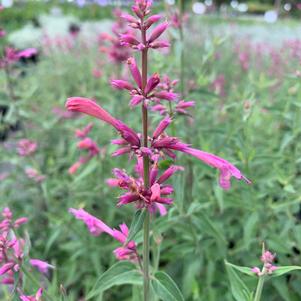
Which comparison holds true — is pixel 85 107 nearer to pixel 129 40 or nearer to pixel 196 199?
pixel 129 40

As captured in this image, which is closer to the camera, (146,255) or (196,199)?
(146,255)

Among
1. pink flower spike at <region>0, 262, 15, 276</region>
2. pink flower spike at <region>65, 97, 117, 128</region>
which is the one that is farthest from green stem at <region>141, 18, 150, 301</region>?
pink flower spike at <region>0, 262, 15, 276</region>

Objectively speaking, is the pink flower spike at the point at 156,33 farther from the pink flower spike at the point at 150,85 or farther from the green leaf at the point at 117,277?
the green leaf at the point at 117,277

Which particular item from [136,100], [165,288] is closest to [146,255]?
[165,288]

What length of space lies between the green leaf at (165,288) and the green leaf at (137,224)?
0.94 feet

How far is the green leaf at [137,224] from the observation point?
1347mm

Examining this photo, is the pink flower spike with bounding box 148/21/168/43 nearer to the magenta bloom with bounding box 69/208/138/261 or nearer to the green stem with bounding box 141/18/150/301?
the green stem with bounding box 141/18/150/301

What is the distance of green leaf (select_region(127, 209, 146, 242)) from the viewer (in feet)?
4.42

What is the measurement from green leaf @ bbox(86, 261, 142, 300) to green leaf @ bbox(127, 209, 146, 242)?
312mm

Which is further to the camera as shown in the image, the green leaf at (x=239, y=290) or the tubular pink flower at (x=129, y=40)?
the green leaf at (x=239, y=290)

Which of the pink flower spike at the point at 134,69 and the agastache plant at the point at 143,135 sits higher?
the pink flower spike at the point at 134,69

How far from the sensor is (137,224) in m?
1.36

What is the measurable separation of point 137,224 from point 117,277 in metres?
0.37

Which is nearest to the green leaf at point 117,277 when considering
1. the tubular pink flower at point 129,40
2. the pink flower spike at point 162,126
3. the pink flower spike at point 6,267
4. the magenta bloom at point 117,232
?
the magenta bloom at point 117,232
